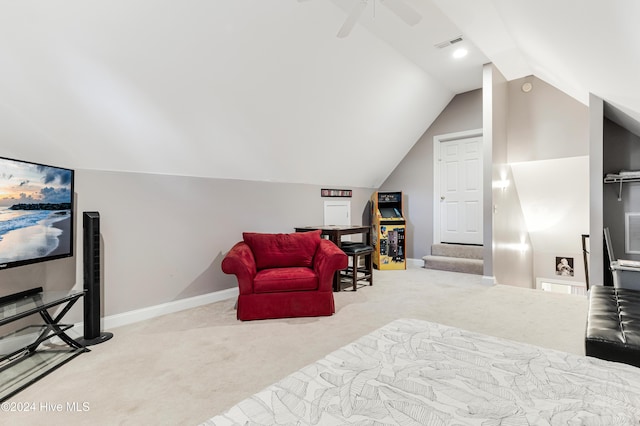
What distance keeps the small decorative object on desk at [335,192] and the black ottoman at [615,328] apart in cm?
361

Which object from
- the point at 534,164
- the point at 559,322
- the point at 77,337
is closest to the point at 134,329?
the point at 77,337

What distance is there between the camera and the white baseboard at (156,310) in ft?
9.30

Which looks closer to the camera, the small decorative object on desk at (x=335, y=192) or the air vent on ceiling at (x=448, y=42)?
the air vent on ceiling at (x=448, y=42)

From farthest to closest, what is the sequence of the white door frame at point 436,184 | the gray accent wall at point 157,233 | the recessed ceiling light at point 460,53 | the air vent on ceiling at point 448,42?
the white door frame at point 436,184, the recessed ceiling light at point 460,53, the air vent on ceiling at point 448,42, the gray accent wall at point 157,233

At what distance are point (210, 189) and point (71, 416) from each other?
8.03ft

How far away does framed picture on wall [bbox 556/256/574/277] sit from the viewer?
17.5 ft

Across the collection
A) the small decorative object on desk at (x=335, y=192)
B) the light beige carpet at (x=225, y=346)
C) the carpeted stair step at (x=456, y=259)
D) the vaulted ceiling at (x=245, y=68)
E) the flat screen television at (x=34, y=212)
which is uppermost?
the vaulted ceiling at (x=245, y=68)

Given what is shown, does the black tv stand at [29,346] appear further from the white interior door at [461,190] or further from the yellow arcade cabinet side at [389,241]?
the white interior door at [461,190]

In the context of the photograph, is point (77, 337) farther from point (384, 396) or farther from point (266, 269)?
point (384, 396)

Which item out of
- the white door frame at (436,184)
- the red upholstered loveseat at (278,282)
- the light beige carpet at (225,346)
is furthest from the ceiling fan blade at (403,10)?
the white door frame at (436,184)

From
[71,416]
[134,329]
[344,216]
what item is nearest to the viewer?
[71,416]

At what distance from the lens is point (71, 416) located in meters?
1.66

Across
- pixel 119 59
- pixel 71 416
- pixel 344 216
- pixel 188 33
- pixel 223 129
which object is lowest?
pixel 71 416

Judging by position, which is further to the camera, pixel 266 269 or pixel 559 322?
pixel 266 269
